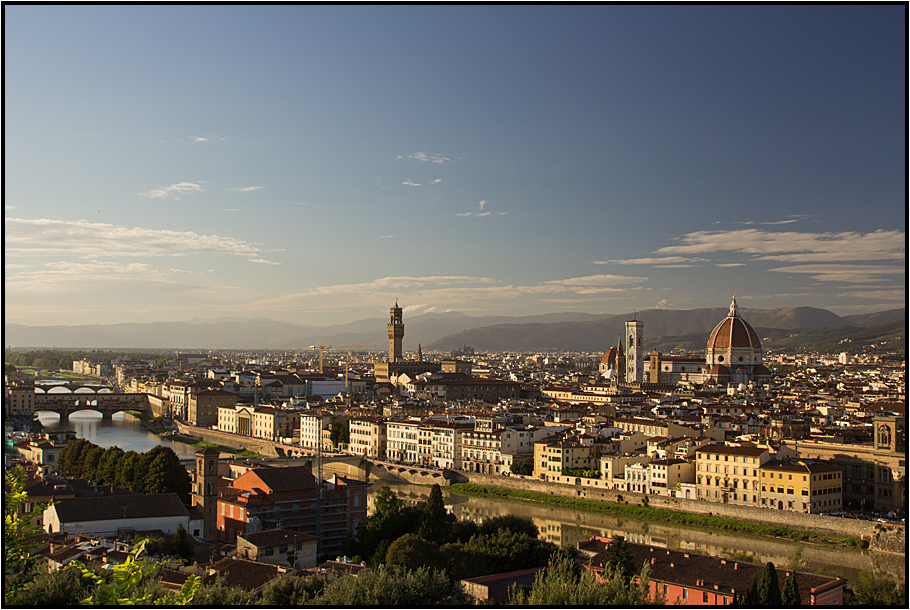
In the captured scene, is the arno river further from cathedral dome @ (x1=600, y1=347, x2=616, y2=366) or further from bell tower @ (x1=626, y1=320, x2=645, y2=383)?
cathedral dome @ (x1=600, y1=347, x2=616, y2=366)

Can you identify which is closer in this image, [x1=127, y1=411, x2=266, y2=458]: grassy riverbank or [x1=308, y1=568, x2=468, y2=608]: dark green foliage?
[x1=308, y1=568, x2=468, y2=608]: dark green foliage

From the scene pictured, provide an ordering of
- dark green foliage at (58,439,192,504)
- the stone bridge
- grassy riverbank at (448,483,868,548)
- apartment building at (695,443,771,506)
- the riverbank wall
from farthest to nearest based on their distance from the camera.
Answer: the stone bridge, apartment building at (695,443,771,506), dark green foliage at (58,439,192,504), grassy riverbank at (448,483,868,548), the riverbank wall

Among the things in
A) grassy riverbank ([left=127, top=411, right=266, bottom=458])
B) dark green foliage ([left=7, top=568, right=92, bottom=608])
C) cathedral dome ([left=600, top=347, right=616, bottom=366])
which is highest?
cathedral dome ([left=600, top=347, right=616, bottom=366])

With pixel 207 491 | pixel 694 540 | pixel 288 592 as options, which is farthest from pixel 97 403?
pixel 288 592

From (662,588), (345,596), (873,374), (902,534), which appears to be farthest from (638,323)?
(345,596)

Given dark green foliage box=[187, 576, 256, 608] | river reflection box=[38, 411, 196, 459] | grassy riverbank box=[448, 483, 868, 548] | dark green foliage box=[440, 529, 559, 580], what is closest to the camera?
dark green foliage box=[187, 576, 256, 608]

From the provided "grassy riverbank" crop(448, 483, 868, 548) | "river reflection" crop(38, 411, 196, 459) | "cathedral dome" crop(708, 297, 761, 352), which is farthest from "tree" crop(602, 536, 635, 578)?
"cathedral dome" crop(708, 297, 761, 352)

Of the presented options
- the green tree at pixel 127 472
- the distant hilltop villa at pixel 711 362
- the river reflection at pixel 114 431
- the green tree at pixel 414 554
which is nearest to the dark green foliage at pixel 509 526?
the green tree at pixel 414 554
